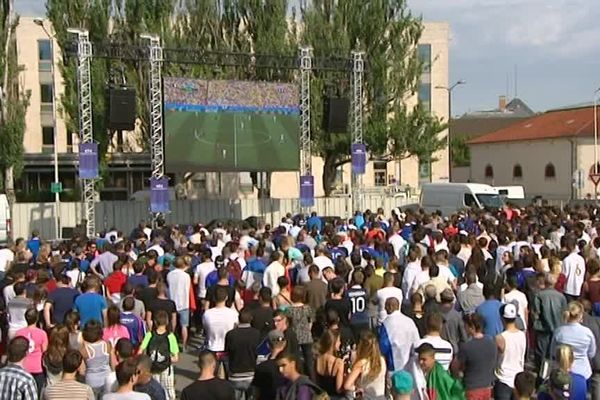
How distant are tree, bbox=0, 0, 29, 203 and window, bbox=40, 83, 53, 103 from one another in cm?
1586

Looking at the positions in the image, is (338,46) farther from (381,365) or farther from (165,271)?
(381,365)

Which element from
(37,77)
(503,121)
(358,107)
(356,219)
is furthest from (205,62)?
(503,121)

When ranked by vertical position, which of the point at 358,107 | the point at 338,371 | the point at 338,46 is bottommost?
the point at 338,371

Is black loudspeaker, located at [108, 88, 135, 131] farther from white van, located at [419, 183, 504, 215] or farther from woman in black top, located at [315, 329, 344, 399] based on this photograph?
woman in black top, located at [315, 329, 344, 399]

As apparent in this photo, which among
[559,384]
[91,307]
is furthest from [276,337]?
[91,307]

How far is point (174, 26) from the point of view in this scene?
39.5m

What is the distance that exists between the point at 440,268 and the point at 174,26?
30489 mm

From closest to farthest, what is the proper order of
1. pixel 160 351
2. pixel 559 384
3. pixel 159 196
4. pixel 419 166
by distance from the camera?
pixel 559 384, pixel 160 351, pixel 159 196, pixel 419 166

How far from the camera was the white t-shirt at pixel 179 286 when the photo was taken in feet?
39.8

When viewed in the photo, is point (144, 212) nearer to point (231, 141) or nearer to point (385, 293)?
point (231, 141)

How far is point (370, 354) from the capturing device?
7293 mm

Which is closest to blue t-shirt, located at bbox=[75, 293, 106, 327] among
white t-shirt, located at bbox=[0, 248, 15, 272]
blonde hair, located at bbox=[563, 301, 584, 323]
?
white t-shirt, located at bbox=[0, 248, 15, 272]

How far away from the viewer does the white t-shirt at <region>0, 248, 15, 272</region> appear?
1449 cm

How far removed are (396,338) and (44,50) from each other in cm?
4884
